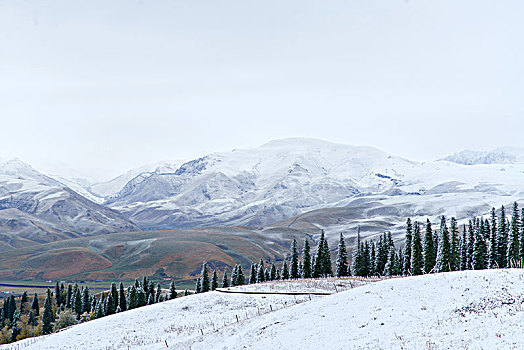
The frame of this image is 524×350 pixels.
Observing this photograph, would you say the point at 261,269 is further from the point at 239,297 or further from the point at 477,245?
the point at 239,297

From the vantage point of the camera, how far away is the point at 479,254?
7988cm

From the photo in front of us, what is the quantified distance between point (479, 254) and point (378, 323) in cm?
6567

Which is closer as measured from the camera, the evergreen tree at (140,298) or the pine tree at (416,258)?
the pine tree at (416,258)

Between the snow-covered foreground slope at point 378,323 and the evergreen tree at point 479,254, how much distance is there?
5225 cm

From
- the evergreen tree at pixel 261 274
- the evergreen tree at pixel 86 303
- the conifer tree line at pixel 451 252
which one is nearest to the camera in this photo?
the conifer tree line at pixel 451 252

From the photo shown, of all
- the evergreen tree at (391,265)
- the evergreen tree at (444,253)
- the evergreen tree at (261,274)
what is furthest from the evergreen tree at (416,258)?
the evergreen tree at (261,274)

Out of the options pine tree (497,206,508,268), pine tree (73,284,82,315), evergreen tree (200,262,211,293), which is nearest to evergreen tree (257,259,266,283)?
evergreen tree (200,262,211,293)

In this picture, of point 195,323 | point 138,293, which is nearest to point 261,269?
point 138,293

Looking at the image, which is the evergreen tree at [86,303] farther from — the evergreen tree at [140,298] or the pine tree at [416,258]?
the pine tree at [416,258]

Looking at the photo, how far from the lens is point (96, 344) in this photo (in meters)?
37.7

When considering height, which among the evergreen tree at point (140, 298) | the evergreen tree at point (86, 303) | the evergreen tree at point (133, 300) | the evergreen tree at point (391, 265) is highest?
the evergreen tree at point (391, 265)

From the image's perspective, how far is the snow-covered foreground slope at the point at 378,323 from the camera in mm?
20250

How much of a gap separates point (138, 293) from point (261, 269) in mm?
31511

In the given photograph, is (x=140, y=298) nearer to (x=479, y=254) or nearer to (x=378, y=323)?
(x=479, y=254)
